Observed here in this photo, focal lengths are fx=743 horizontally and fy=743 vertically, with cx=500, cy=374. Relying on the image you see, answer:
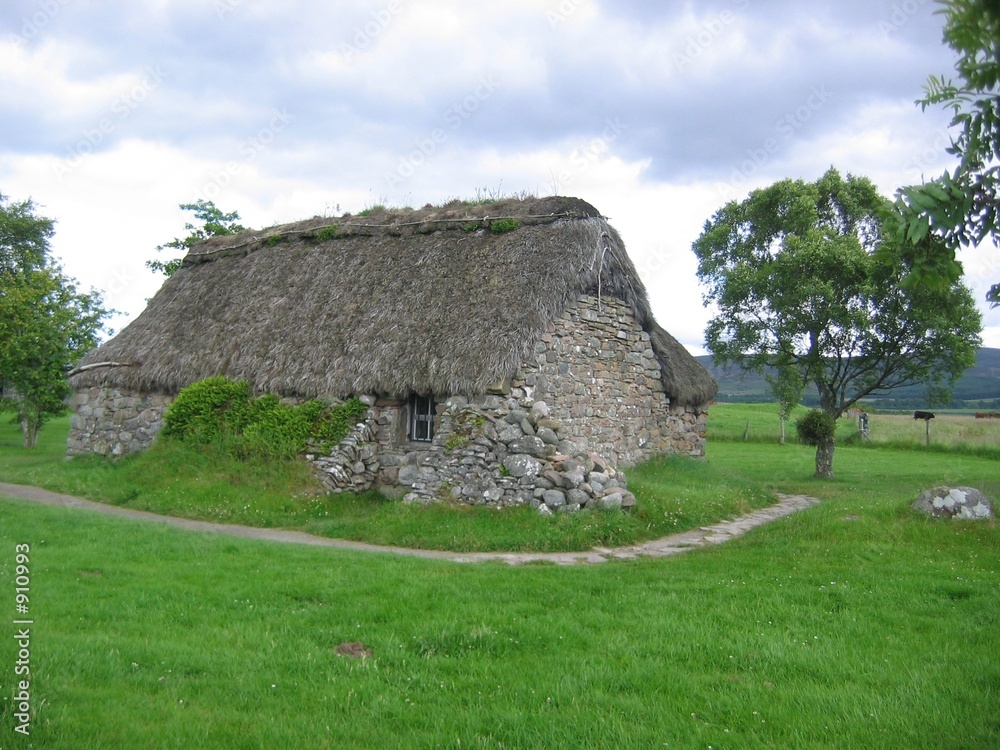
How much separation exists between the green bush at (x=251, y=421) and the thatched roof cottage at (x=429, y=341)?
32 centimetres

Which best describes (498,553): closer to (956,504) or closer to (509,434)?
(509,434)

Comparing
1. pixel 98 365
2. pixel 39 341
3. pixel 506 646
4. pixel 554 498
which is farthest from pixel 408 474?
pixel 39 341

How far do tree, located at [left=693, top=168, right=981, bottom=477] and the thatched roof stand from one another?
3005 millimetres

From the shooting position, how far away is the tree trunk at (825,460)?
21.4 meters

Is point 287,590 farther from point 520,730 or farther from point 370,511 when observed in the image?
point 370,511

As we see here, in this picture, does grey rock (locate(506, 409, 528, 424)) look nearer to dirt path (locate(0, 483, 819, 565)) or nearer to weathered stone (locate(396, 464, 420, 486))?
weathered stone (locate(396, 464, 420, 486))

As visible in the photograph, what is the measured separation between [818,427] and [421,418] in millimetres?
12502

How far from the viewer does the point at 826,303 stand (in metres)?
20.0

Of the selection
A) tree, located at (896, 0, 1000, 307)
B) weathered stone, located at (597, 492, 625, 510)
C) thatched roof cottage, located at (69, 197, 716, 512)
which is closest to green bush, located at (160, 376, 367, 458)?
thatched roof cottage, located at (69, 197, 716, 512)

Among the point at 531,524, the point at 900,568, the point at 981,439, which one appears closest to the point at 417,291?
the point at 531,524

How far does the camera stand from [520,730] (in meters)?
4.27

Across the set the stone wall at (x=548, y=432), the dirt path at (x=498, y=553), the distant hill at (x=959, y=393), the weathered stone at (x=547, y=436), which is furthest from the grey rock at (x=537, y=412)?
the distant hill at (x=959, y=393)

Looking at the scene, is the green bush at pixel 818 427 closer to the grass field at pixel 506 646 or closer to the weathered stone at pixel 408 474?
the grass field at pixel 506 646

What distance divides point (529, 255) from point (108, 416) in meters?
11.3
